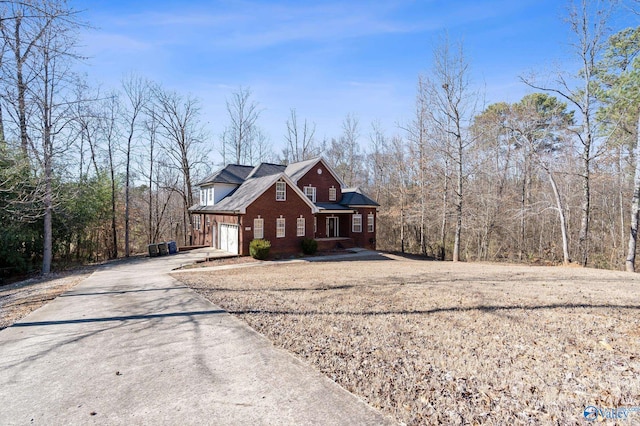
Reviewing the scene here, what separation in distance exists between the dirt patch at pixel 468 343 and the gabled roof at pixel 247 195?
10.6 m

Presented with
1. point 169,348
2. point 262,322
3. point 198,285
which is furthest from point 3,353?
point 198,285

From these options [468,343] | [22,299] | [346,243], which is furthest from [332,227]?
[468,343]

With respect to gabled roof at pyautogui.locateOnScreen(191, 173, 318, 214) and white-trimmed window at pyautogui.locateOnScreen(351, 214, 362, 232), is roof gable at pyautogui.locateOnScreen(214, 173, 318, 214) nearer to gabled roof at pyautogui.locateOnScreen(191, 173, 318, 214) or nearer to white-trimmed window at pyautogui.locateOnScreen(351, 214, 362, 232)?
gabled roof at pyautogui.locateOnScreen(191, 173, 318, 214)

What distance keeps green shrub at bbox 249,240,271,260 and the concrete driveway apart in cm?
1123

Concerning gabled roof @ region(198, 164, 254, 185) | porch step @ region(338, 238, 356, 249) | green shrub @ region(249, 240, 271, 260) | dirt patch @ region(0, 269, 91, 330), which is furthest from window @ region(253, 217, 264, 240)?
dirt patch @ region(0, 269, 91, 330)

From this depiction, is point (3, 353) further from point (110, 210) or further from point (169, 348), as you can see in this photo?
point (110, 210)

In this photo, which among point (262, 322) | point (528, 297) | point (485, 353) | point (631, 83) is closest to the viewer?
point (485, 353)

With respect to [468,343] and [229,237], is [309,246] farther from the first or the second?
[468,343]

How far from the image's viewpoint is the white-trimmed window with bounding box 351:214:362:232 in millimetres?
26000

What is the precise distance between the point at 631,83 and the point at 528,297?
14.1 m

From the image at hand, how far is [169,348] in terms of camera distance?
5559 mm

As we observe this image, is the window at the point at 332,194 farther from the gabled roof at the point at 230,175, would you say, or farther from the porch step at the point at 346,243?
the gabled roof at the point at 230,175

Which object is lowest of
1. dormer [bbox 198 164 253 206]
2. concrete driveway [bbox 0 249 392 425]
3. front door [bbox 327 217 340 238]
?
concrete driveway [bbox 0 249 392 425]

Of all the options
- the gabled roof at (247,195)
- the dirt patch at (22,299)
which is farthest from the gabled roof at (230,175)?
the dirt patch at (22,299)
